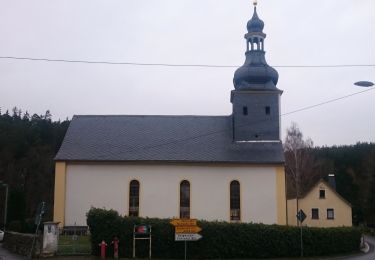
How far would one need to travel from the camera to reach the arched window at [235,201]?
36750 millimetres

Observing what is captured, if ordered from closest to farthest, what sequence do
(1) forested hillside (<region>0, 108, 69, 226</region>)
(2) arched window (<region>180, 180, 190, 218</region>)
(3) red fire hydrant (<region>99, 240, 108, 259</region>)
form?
(3) red fire hydrant (<region>99, 240, 108, 259</region>), (2) arched window (<region>180, 180, 190, 218</region>), (1) forested hillside (<region>0, 108, 69, 226</region>)

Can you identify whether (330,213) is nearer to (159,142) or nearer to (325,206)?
(325,206)

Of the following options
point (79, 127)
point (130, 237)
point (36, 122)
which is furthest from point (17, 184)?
point (130, 237)

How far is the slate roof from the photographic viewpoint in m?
37.4

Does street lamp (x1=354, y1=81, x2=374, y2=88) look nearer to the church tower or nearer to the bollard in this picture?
the bollard

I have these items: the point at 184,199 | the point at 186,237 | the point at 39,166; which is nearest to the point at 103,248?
the point at 186,237

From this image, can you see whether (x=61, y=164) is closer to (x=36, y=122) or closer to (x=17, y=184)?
(x=17, y=184)

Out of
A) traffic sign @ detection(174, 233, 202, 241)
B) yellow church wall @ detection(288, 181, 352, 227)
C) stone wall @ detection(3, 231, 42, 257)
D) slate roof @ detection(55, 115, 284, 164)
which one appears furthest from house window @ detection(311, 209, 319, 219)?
stone wall @ detection(3, 231, 42, 257)

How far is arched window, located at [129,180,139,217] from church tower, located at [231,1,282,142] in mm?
8241

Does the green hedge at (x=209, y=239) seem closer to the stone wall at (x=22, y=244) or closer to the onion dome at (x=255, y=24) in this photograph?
Result: the stone wall at (x=22, y=244)

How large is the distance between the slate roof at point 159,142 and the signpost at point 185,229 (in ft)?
39.7

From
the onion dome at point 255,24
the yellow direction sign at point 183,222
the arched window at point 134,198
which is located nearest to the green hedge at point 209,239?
the yellow direction sign at point 183,222

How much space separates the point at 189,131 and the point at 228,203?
6.89 m

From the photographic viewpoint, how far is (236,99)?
39.3 m
